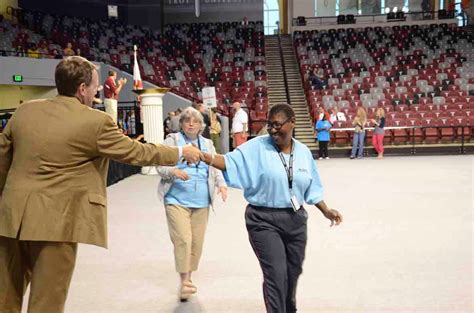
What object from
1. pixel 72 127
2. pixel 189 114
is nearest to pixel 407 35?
pixel 189 114

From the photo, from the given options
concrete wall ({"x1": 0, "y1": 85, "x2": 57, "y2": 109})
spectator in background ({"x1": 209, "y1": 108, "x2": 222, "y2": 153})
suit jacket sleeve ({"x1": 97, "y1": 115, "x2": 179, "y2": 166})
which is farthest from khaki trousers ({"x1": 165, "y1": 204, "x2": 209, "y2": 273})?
concrete wall ({"x1": 0, "y1": 85, "x2": 57, "y2": 109})

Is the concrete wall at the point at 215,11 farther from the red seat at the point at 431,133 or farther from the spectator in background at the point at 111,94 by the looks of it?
the spectator in background at the point at 111,94

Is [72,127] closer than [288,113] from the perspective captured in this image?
Yes

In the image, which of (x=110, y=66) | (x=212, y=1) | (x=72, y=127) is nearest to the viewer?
(x=72, y=127)

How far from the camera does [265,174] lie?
9.89 feet

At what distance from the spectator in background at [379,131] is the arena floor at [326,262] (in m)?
6.96

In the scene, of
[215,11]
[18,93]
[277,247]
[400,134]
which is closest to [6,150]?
[277,247]

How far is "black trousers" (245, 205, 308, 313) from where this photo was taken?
2998mm

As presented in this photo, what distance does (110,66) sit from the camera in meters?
18.3

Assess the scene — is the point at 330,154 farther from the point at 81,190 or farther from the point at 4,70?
the point at 81,190

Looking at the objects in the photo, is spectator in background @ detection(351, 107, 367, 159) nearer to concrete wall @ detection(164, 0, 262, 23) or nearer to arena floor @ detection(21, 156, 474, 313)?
arena floor @ detection(21, 156, 474, 313)

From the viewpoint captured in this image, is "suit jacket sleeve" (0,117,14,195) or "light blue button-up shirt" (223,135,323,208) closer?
"suit jacket sleeve" (0,117,14,195)

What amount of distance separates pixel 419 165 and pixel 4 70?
40.6 feet

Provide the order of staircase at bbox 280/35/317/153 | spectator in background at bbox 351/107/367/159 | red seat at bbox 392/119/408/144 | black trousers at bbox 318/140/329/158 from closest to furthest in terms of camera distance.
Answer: spectator in background at bbox 351/107/367/159 → black trousers at bbox 318/140/329/158 → red seat at bbox 392/119/408/144 → staircase at bbox 280/35/317/153
